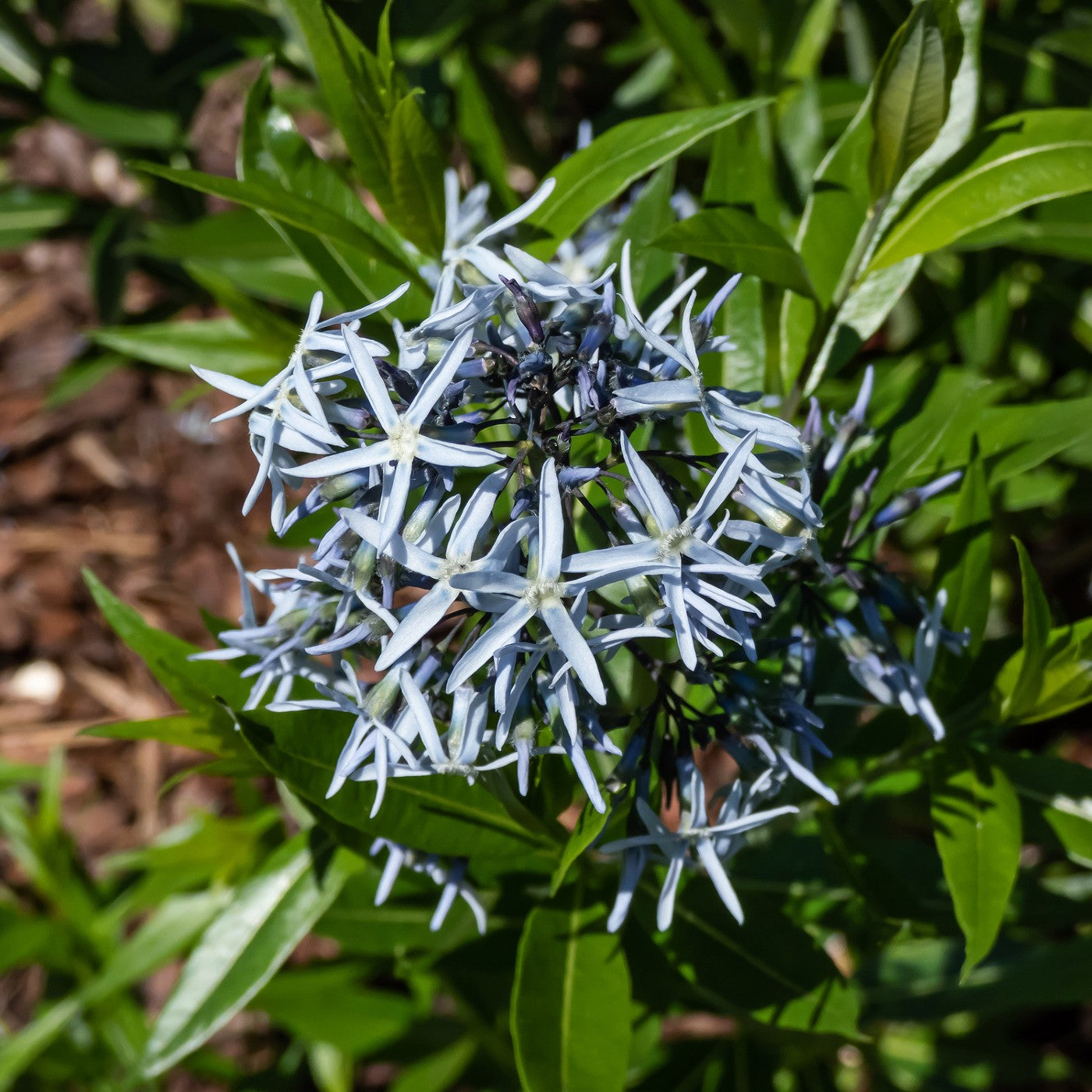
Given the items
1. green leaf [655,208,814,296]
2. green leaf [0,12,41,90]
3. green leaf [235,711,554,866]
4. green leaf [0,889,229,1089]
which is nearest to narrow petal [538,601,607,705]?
green leaf [235,711,554,866]

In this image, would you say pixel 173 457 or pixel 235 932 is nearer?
pixel 235 932

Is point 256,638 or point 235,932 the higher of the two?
point 256,638

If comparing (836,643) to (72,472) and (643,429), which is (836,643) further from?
(72,472)

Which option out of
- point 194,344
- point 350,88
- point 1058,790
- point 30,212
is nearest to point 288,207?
point 350,88

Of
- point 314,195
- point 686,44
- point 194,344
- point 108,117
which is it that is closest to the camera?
point 314,195

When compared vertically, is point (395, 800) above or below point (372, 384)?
below

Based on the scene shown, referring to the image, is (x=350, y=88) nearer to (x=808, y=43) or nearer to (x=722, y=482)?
(x=722, y=482)

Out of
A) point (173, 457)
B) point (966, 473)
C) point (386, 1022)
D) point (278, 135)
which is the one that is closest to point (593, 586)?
point (966, 473)
